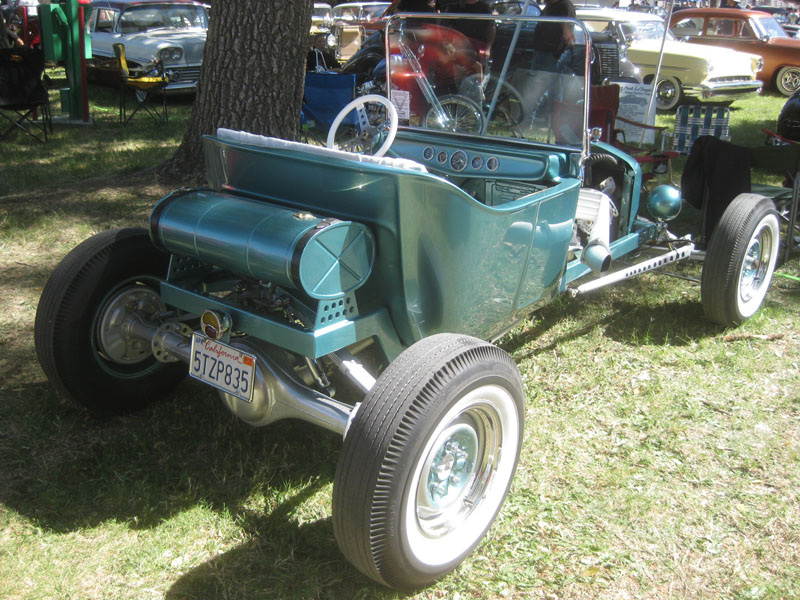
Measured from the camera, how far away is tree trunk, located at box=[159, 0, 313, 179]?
18.6ft

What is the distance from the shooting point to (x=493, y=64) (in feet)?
11.7

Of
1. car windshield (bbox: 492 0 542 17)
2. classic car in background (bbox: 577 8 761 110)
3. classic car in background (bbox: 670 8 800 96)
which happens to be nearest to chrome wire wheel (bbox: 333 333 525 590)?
car windshield (bbox: 492 0 542 17)

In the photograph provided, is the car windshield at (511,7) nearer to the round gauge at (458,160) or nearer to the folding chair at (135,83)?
the round gauge at (458,160)

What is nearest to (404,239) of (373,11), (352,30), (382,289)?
(382,289)

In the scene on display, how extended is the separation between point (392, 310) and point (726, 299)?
2.30 metres

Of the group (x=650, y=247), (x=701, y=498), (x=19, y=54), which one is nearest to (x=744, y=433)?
(x=701, y=498)

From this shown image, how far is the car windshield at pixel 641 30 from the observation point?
1320 centimetres

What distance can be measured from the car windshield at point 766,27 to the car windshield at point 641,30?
9.45ft

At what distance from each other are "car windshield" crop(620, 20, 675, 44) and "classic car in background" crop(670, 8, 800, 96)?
173 centimetres

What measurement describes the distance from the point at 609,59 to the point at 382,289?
8893mm

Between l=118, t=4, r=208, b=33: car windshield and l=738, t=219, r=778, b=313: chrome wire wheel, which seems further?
l=118, t=4, r=208, b=33: car windshield

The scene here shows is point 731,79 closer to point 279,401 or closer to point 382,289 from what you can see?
point 382,289

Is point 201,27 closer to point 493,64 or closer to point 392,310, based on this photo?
point 493,64

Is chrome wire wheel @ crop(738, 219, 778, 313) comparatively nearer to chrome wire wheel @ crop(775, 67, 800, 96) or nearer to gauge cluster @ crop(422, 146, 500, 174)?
gauge cluster @ crop(422, 146, 500, 174)
